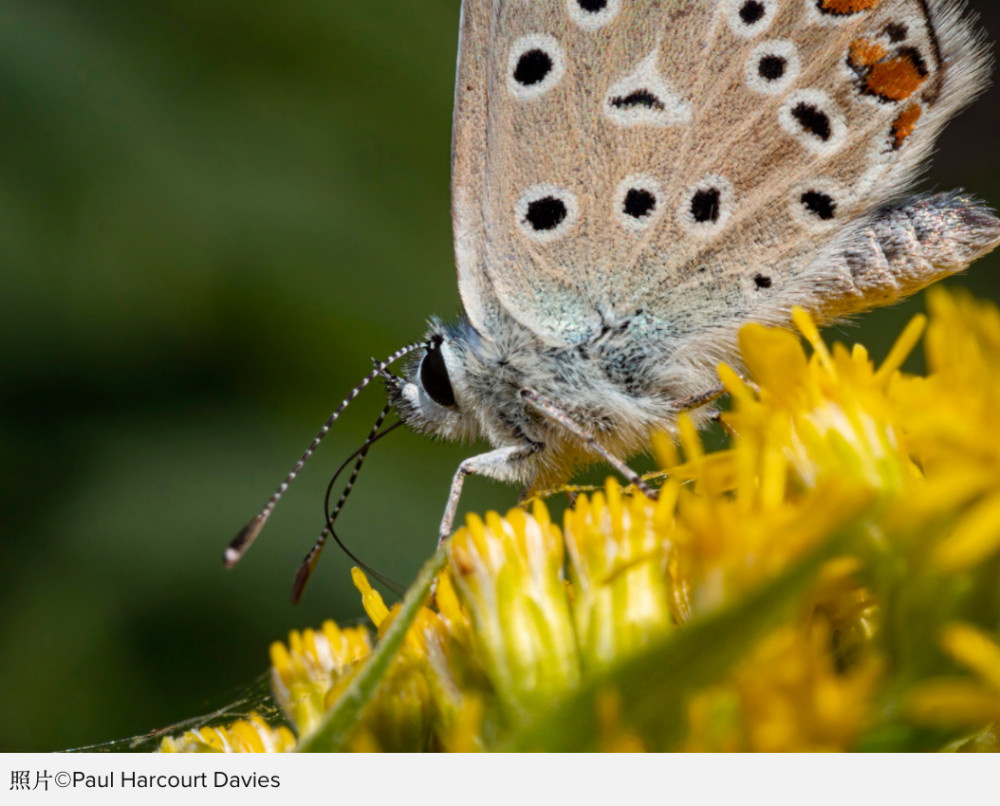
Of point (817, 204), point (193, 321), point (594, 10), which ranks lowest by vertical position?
point (817, 204)

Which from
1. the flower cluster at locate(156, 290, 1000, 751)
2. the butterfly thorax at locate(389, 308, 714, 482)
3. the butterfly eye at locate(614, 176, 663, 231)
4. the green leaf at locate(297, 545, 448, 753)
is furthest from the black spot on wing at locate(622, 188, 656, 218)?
the green leaf at locate(297, 545, 448, 753)

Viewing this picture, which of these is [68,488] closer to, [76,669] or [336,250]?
[76,669]

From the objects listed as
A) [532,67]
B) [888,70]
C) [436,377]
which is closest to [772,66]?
[888,70]

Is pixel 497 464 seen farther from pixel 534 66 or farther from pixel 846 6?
pixel 846 6

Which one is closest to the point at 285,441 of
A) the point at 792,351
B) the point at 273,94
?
the point at 273,94

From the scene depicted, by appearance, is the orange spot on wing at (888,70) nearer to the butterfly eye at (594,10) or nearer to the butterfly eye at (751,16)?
the butterfly eye at (751,16)

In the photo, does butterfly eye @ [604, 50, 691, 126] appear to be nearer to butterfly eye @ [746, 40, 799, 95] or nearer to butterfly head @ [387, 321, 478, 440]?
butterfly eye @ [746, 40, 799, 95]

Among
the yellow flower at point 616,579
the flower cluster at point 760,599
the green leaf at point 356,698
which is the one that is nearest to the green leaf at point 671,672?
the flower cluster at point 760,599
